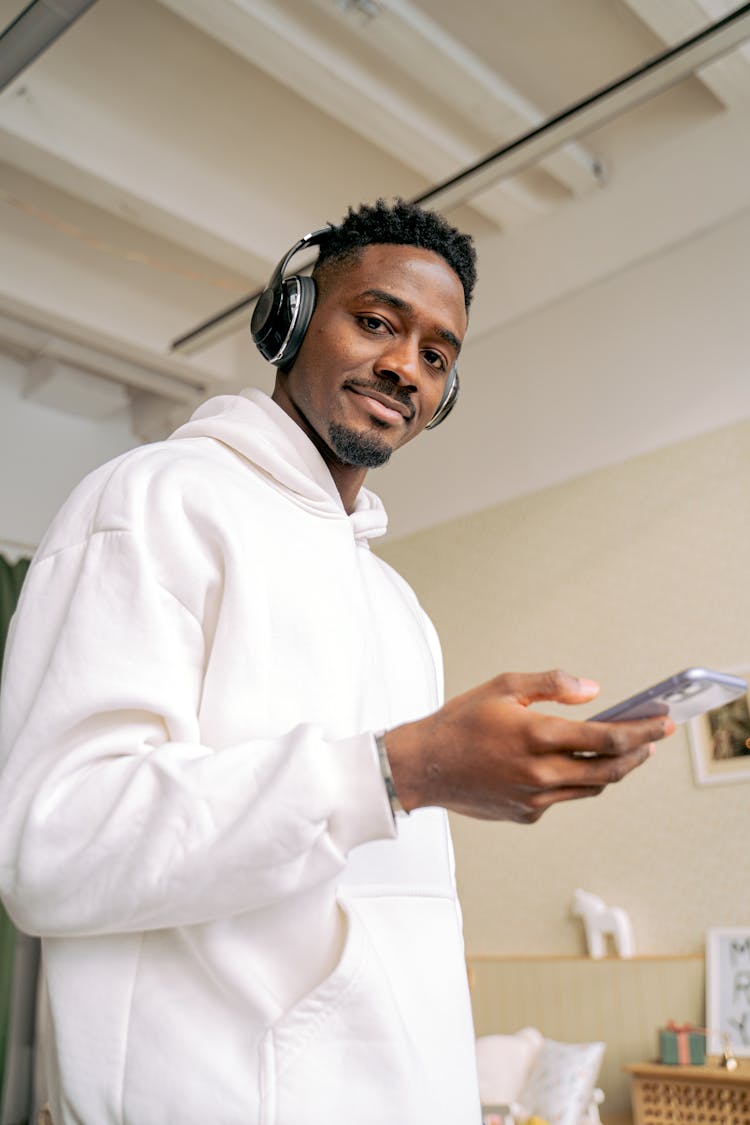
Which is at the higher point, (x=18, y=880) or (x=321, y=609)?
(x=321, y=609)

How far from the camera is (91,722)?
2.63 feet

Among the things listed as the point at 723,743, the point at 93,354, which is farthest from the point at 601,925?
the point at 93,354

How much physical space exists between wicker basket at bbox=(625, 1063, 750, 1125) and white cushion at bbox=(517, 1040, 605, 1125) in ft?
0.41

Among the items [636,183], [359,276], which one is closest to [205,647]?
[359,276]

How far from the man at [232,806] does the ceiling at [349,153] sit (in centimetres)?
262

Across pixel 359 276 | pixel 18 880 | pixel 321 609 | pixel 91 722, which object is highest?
pixel 359 276

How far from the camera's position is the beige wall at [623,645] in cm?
334

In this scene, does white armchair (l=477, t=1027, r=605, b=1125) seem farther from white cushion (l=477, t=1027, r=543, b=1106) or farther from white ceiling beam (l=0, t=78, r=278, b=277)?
white ceiling beam (l=0, t=78, r=278, b=277)

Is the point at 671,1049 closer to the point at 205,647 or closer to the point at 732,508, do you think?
the point at 732,508

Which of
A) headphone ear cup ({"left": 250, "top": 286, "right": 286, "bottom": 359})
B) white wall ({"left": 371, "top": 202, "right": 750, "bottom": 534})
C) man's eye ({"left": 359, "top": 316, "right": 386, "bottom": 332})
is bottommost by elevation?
man's eye ({"left": 359, "top": 316, "right": 386, "bottom": 332})

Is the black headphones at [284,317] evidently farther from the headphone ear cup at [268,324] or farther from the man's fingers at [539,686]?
the man's fingers at [539,686]

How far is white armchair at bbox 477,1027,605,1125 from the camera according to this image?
2.87 meters

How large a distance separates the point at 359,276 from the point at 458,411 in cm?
317

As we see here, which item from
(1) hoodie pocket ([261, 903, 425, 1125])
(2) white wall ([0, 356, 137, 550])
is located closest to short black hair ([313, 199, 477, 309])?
(1) hoodie pocket ([261, 903, 425, 1125])
